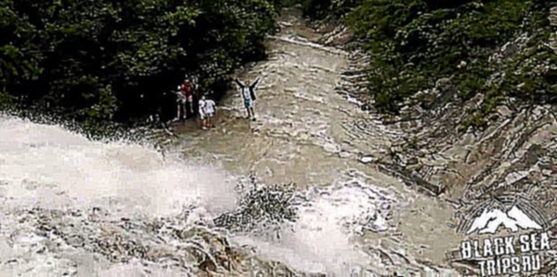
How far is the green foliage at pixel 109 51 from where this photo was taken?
1650cm

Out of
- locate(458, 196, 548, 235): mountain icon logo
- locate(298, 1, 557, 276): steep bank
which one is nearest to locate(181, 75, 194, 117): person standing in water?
locate(298, 1, 557, 276): steep bank

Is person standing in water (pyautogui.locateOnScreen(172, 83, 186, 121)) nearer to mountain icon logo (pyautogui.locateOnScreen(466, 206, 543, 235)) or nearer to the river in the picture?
the river

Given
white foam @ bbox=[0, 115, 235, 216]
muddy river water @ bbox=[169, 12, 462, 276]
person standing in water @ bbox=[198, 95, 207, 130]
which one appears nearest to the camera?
white foam @ bbox=[0, 115, 235, 216]

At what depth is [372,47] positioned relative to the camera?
2314 cm

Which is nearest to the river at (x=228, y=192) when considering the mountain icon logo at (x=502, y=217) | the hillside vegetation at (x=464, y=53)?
the mountain icon logo at (x=502, y=217)

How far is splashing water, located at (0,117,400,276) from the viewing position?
10.7 meters

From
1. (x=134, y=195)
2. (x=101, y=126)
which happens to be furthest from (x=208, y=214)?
(x=101, y=126)

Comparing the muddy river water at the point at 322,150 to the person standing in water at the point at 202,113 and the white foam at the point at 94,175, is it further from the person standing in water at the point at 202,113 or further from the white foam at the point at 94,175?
the white foam at the point at 94,175

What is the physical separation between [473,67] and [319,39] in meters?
12.0

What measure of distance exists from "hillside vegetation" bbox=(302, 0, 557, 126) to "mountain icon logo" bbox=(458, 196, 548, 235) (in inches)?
108

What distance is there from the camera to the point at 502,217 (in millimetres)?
11086

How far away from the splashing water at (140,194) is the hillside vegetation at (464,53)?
13.7 feet

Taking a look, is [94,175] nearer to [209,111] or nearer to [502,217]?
[209,111]

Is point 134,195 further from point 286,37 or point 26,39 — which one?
point 286,37
